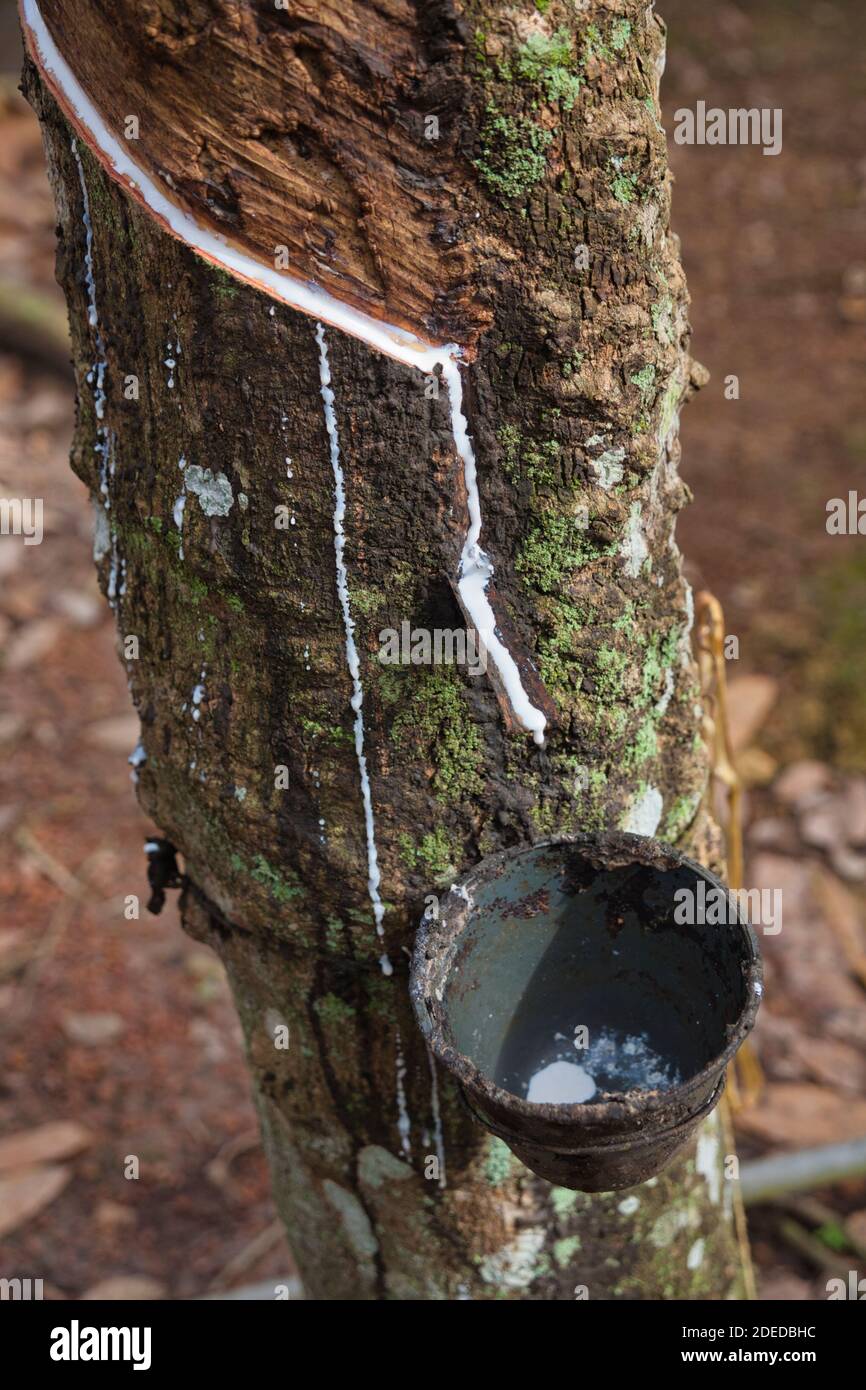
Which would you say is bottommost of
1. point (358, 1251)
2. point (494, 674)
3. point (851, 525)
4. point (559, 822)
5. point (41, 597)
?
point (358, 1251)

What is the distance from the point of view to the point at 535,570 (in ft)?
5.12

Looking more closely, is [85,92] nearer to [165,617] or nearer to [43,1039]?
[165,617]

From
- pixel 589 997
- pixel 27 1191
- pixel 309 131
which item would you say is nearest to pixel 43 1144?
pixel 27 1191

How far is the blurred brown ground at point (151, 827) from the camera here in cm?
312

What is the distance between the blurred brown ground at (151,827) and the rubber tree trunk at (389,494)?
1444mm

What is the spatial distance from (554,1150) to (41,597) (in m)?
3.72

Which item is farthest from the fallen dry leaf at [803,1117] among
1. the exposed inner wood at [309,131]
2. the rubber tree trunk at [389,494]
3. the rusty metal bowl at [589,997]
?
the exposed inner wood at [309,131]

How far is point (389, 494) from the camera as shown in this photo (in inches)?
57.7

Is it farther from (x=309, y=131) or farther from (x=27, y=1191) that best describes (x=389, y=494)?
(x=27, y=1191)

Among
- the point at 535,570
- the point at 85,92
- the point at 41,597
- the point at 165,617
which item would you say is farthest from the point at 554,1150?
the point at 41,597

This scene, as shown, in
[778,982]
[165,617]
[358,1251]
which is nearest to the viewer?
[165,617]

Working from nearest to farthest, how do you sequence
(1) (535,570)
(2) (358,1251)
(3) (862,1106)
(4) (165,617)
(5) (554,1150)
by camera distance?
1. (5) (554,1150)
2. (1) (535,570)
3. (4) (165,617)
4. (2) (358,1251)
5. (3) (862,1106)

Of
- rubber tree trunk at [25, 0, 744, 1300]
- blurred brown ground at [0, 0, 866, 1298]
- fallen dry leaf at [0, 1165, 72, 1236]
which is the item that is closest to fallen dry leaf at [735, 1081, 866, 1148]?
blurred brown ground at [0, 0, 866, 1298]

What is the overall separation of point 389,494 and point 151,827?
271 centimetres
